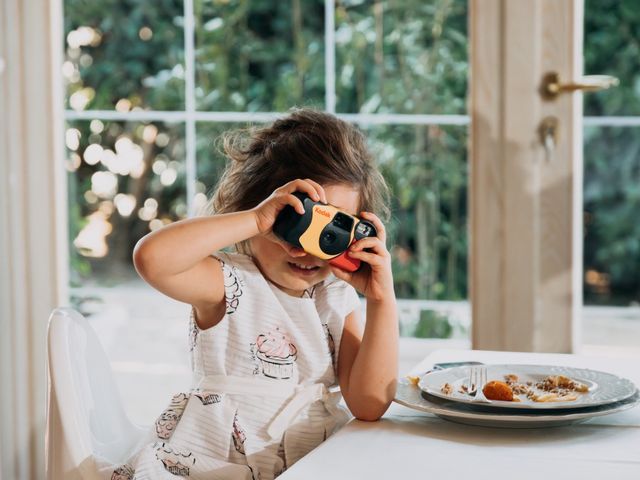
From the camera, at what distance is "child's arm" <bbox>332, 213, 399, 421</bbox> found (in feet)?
3.72

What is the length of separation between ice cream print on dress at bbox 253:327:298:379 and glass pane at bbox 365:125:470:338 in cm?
117

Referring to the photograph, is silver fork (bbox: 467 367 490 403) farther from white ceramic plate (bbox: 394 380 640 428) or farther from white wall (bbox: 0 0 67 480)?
white wall (bbox: 0 0 67 480)

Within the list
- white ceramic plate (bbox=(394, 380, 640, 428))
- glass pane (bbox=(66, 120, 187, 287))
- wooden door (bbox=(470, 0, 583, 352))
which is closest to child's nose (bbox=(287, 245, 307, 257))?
white ceramic plate (bbox=(394, 380, 640, 428))

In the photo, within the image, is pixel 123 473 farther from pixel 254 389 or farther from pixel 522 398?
pixel 522 398

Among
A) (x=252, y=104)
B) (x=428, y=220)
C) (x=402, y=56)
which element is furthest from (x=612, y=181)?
→ (x=252, y=104)

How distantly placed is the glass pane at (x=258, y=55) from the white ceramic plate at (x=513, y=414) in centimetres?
148

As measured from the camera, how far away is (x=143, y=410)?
106 inches

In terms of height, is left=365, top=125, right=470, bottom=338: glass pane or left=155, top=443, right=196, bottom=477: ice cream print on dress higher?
left=365, top=125, right=470, bottom=338: glass pane

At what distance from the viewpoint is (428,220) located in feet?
8.00

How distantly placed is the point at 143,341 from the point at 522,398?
69.1 inches

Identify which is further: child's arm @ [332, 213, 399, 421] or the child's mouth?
the child's mouth

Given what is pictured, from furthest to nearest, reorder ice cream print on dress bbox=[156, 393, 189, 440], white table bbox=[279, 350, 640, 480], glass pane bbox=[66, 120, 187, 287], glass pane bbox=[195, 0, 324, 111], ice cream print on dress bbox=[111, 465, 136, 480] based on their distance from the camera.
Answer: glass pane bbox=[66, 120, 187, 287]
glass pane bbox=[195, 0, 324, 111]
ice cream print on dress bbox=[156, 393, 189, 440]
ice cream print on dress bbox=[111, 465, 136, 480]
white table bbox=[279, 350, 640, 480]

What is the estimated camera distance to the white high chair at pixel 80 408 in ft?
3.52

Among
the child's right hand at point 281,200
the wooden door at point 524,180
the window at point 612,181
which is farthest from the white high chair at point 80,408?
the window at point 612,181
